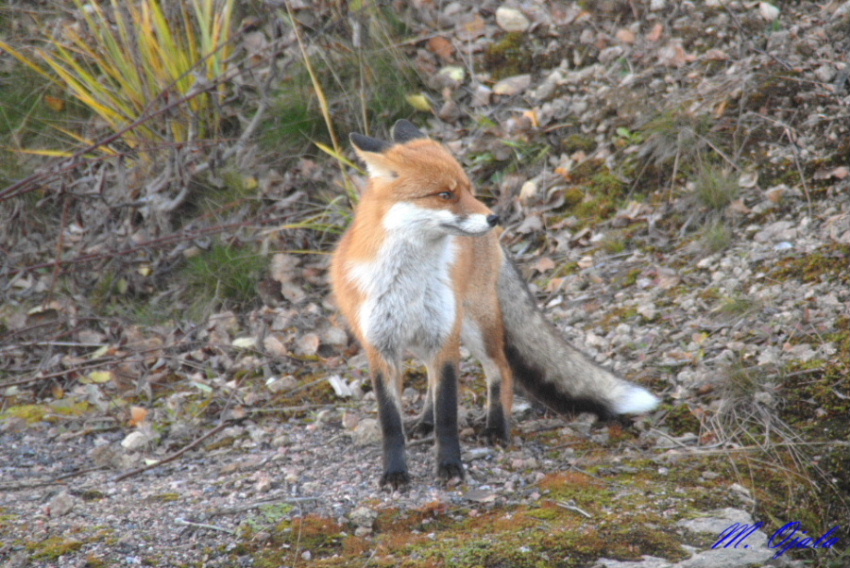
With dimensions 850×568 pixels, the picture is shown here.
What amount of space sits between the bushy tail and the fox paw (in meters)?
0.98

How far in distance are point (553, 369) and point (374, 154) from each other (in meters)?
1.32

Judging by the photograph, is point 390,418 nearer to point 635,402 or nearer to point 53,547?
point 635,402

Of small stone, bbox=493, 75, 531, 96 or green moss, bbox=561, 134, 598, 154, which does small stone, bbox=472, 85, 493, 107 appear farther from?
green moss, bbox=561, 134, 598, 154

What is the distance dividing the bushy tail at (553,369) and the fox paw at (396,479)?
981mm

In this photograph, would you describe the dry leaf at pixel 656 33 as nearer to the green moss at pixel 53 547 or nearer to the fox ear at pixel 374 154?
the fox ear at pixel 374 154

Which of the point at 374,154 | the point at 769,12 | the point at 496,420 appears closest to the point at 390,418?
the point at 496,420

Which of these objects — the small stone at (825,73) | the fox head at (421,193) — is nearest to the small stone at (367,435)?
the fox head at (421,193)

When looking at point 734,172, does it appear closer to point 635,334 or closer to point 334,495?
point 635,334

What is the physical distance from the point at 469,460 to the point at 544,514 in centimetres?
61

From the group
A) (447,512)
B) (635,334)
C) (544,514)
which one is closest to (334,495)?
(447,512)

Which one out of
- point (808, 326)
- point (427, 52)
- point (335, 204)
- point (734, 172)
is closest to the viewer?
point (808, 326)

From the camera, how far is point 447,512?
3.12 m

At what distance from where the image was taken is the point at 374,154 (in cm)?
345

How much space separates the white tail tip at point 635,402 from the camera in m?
3.71
